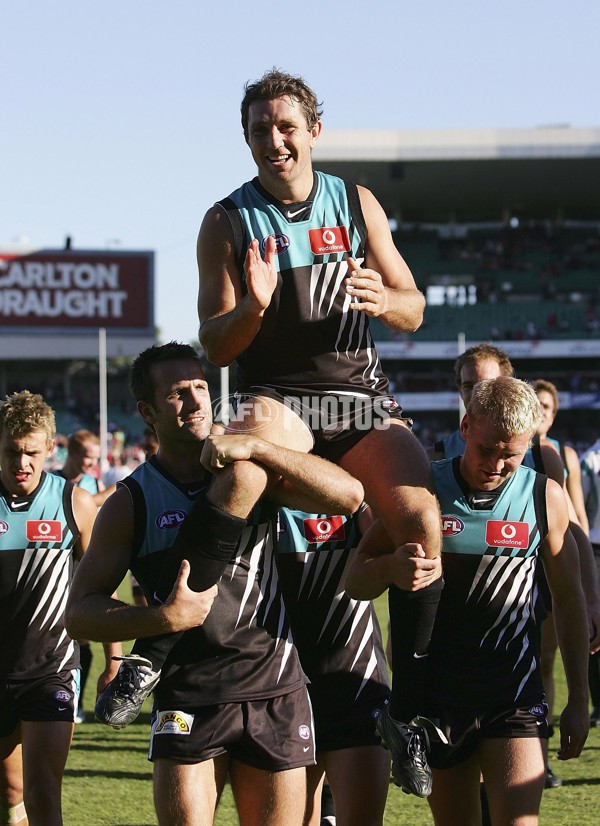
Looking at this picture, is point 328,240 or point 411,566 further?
point 328,240

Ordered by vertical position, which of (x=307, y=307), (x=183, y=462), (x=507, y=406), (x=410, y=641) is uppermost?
(x=307, y=307)

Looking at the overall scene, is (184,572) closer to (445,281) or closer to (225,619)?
(225,619)

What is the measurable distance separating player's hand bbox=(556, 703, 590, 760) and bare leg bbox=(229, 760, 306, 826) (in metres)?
1.04

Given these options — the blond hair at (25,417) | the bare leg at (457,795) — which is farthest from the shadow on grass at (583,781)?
the blond hair at (25,417)

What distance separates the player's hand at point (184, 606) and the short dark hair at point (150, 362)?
77 centimetres

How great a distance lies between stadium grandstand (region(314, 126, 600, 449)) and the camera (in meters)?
39.4

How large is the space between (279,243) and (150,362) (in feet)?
2.09

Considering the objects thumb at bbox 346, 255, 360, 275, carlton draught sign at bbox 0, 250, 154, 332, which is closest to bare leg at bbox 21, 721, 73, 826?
thumb at bbox 346, 255, 360, 275

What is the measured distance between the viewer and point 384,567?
13.4 feet

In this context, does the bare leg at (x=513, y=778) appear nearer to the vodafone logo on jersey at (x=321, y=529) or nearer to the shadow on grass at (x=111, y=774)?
→ the vodafone logo on jersey at (x=321, y=529)

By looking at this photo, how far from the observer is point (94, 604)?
387cm

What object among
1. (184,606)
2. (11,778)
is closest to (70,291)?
(11,778)

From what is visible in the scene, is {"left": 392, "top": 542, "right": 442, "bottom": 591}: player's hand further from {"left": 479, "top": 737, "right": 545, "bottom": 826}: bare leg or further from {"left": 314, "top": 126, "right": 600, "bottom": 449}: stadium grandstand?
{"left": 314, "top": 126, "right": 600, "bottom": 449}: stadium grandstand

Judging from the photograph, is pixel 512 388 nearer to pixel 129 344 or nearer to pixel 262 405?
pixel 262 405
